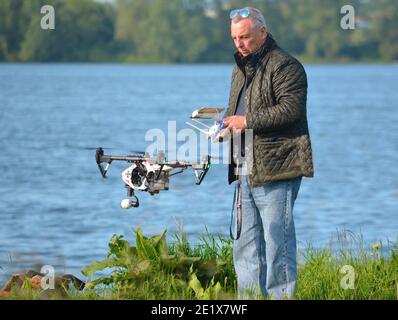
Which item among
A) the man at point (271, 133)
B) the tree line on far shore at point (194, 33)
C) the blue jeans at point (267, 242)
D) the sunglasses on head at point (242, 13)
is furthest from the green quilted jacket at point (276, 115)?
the tree line on far shore at point (194, 33)

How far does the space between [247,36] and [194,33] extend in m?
122

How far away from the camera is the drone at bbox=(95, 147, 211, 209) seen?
23.4ft

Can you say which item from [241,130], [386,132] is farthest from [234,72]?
[386,132]

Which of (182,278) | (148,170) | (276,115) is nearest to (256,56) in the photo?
(276,115)

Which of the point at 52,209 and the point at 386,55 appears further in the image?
the point at 386,55

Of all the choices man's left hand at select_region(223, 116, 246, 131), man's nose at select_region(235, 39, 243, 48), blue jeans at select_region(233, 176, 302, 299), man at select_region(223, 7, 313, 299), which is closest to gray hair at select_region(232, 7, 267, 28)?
man at select_region(223, 7, 313, 299)

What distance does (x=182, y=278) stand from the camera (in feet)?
26.1

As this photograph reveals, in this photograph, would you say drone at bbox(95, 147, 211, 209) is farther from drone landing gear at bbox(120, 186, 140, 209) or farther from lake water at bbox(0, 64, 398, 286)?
lake water at bbox(0, 64, 398, 286)

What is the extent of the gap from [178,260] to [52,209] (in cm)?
1647

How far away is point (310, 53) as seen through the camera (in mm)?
134750

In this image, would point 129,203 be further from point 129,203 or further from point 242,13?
point 242,13

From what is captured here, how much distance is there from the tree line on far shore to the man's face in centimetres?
10499

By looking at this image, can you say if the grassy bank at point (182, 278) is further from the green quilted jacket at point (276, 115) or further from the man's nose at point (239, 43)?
the man's nose at point (239, 43)
